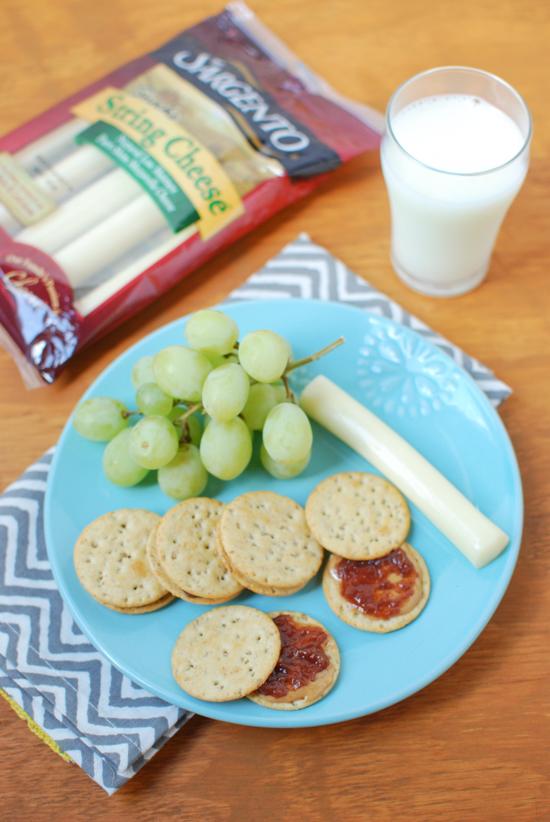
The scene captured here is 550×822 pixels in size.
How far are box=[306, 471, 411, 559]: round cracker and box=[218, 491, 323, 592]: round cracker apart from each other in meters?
0.02

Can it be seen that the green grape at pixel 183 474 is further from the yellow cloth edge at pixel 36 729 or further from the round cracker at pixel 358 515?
the yellow cloth edge at pixel 36 729

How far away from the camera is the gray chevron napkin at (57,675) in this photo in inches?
32.2

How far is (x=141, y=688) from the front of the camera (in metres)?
0.85

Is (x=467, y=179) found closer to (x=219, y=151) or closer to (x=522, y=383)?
(x=522, y=383)

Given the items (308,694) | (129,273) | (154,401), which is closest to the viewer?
(308,694)

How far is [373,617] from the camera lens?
837 mm

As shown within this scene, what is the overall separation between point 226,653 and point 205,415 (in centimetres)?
26

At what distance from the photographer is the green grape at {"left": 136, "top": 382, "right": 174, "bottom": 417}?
89 centimetres

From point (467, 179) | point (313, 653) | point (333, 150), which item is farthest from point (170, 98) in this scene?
point (313, 653)

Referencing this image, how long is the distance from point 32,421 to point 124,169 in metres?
0.37

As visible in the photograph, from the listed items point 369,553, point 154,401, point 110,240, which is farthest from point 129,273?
point 369,553

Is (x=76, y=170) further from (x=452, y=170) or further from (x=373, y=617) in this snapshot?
(x=373, y=617)

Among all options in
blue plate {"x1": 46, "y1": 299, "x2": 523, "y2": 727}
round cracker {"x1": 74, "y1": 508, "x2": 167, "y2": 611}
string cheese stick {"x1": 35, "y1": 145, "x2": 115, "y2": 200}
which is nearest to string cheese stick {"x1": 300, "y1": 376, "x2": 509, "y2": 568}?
blue plate {"x1": 46, "y1": 299, "x2": 523, "y2": 727}

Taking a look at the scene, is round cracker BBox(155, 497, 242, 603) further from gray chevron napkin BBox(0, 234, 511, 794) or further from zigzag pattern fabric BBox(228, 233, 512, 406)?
zigzag pattern fabric BBox(228, 233, 512, 406)
